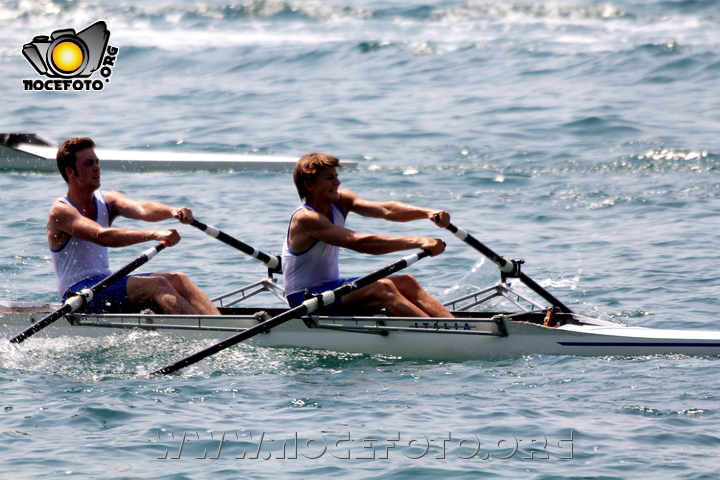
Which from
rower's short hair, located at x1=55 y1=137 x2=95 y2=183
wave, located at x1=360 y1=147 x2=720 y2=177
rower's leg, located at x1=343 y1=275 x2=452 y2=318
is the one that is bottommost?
rower's leg, located at x1=343 y1=275 x2=452 y2=318

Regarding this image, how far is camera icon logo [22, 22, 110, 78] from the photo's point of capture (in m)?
18.2

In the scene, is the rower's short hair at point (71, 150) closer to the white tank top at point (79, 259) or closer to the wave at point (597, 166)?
the white tank top at point (79, 259)

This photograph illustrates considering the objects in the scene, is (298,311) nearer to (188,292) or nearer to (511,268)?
(188,292)

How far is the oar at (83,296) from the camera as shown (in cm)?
664

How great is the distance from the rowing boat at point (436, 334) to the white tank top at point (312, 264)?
0.91 ft

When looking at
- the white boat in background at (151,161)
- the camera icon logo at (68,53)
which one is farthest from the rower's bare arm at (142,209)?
the camera icon logo at (68,53)

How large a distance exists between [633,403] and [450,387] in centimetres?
120

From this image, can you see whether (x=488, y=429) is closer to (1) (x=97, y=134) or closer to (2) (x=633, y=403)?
(2) (x=633, y=403)

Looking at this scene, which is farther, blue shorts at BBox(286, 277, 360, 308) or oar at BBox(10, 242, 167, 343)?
blue shorts at BBox(286, 277, 360, 308)

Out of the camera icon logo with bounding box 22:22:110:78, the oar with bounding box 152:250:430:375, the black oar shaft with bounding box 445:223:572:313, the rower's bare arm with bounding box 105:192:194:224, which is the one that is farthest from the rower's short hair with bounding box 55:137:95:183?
the camera icon logo with bounding box 22:22:110:78

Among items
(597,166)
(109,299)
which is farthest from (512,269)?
(597,166)

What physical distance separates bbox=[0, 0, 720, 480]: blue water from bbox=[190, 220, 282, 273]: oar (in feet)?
3.26

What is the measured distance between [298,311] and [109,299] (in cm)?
166

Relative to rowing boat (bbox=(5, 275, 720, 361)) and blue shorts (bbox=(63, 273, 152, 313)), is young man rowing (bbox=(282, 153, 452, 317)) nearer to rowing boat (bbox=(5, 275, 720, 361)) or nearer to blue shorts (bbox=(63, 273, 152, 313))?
rowing boat (bbox=(5, 275, 720, 361))
